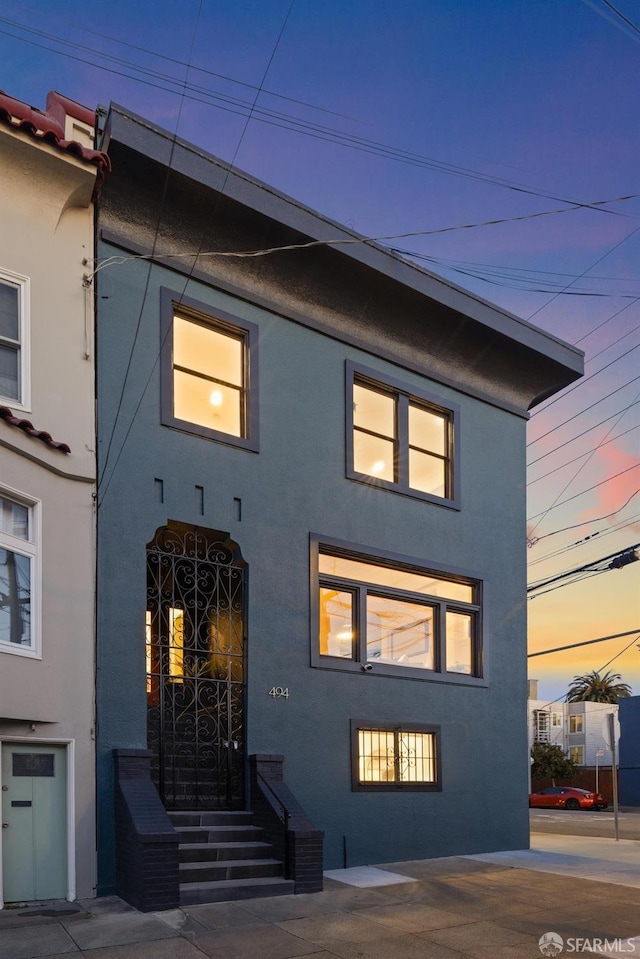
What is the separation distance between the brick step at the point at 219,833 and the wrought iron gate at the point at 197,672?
1.99 ft

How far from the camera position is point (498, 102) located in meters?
14.9

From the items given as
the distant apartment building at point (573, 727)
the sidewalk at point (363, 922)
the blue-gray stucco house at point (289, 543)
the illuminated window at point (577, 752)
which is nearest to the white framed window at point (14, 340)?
the blue-gray stucco house at point (289, 543)

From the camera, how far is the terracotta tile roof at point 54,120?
10922 mm

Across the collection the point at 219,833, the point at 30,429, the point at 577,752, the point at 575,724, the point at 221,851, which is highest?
the point at 30,429

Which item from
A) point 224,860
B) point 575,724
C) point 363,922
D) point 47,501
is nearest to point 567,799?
point 575,724


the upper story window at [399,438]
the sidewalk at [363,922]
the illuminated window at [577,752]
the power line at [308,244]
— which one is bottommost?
the illuminated window at [577,752]

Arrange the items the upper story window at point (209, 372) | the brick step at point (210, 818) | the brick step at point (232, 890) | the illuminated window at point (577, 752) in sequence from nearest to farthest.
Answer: the brick step at point (232, 890), the brick step at point (210, 818), the upper story window at point (209, 372), the illuminated window at point (577, 752)

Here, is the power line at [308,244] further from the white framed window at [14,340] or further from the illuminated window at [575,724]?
the illuminated window at [575,724]

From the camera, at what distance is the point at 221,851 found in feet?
36.6

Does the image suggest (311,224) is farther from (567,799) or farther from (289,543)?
(567,799)

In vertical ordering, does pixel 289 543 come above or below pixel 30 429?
below

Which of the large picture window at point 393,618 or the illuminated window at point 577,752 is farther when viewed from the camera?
the illuminated window at point 577,752

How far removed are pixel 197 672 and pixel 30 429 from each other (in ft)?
13.8

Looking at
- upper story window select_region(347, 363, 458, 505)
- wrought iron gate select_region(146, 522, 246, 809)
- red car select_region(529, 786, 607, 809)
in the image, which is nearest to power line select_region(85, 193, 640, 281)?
upper story window select_region(347, 363, 458, 505)
